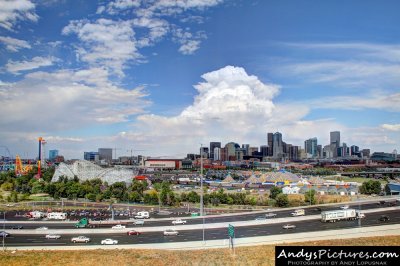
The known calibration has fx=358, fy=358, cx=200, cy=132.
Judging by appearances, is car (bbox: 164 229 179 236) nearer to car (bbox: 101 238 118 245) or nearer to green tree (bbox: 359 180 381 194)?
car (bbox: 101 238 118 245)

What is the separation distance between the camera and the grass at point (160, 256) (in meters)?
30.6

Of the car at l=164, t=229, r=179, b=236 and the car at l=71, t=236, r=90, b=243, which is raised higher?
the car at l=164, t=229, r=179, b=236

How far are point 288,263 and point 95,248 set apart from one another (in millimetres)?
24541

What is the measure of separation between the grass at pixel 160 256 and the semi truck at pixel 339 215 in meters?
12.7

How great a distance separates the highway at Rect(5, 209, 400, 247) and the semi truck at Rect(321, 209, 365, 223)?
3.17 feet

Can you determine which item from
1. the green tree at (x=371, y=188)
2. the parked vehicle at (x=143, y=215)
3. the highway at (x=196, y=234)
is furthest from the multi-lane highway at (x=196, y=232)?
the green tree at (x=371, y=188)

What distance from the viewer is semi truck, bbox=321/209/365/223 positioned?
164 feet

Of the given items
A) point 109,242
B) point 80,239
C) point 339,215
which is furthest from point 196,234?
point 339,215

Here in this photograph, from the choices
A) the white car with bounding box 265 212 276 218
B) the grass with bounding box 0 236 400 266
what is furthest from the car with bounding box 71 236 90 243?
the white car with bounding box 265 212 276 218

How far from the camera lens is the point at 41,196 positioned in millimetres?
109750

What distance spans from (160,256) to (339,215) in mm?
29683

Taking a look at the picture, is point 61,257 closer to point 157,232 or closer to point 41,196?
point 157,232

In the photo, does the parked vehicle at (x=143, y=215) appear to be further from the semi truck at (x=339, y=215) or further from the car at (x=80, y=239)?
the semi truck at (x=339, y=215)

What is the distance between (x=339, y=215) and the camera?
51062 millimetres
